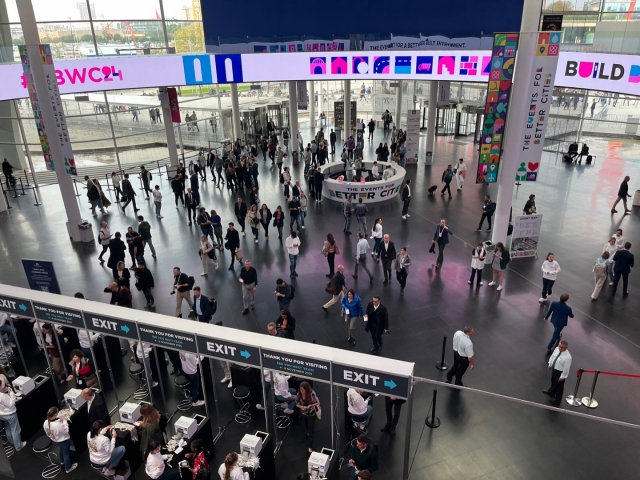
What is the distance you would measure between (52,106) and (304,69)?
33.1ft

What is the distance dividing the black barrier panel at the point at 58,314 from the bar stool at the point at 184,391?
72.6 inches

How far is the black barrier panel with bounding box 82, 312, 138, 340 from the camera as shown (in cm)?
771

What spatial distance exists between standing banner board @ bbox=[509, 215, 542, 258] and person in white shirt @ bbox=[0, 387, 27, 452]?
11616mm

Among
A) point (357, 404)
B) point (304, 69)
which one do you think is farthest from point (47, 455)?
point (304, 69)

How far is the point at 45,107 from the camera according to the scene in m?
13.6

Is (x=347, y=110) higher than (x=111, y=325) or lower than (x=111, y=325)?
higher

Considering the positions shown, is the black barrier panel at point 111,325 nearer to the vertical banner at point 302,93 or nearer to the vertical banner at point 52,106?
the vertical banner at point 52,106

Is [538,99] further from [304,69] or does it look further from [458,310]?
[304,69]

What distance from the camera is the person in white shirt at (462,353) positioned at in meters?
8.09

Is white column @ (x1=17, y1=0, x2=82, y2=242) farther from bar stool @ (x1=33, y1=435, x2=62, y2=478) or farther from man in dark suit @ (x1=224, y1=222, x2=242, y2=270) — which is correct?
bar stool @ (x1=33, y1=435, x2=62, y2=478)

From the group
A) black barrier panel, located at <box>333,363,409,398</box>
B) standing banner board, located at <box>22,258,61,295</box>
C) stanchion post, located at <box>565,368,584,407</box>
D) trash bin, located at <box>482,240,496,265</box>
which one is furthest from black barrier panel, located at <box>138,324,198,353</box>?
trash bin, located at <box>482,240,496,265</box>

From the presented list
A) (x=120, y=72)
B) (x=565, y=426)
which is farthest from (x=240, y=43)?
(x=565, y=426)

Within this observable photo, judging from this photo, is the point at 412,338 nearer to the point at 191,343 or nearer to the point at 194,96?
the point at 191,343

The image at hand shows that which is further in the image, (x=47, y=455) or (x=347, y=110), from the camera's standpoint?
(x=347, y=110)
